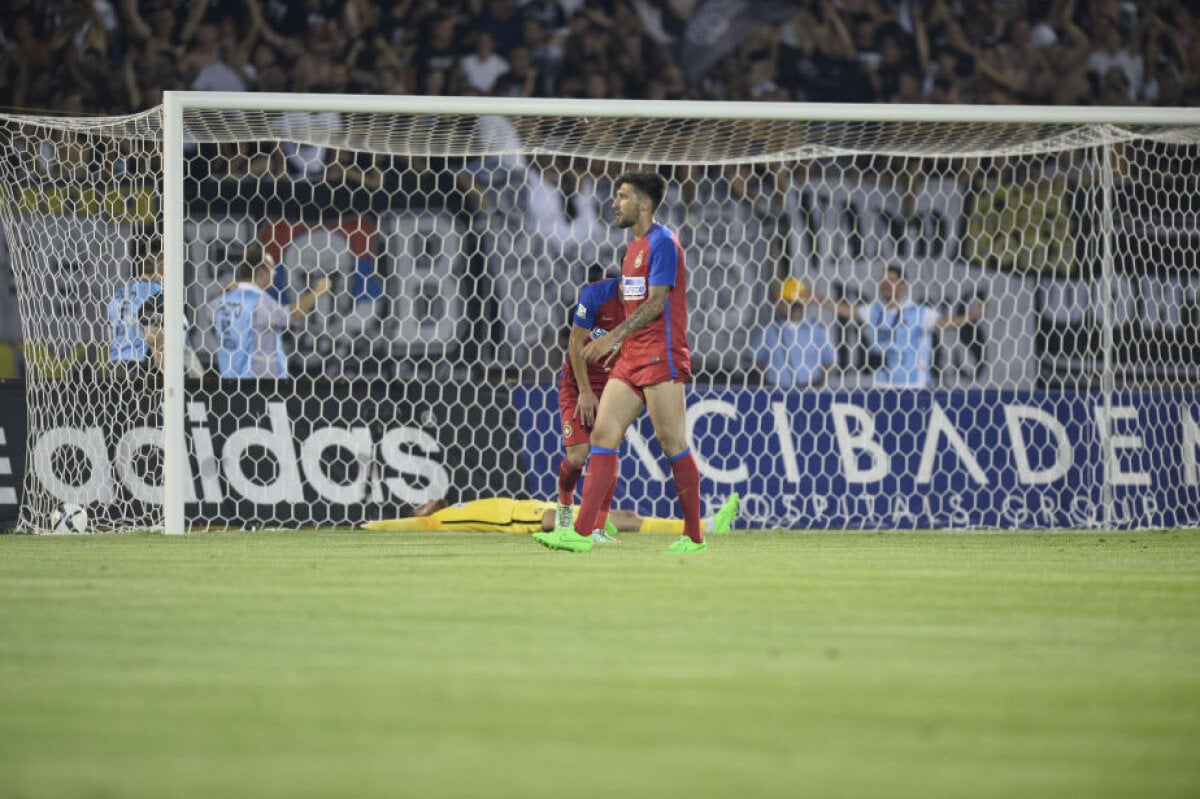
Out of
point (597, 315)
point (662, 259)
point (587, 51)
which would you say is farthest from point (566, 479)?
point (587, 51)

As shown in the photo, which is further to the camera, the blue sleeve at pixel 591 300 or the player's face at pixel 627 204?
the blue sleeve at pixel 591 300

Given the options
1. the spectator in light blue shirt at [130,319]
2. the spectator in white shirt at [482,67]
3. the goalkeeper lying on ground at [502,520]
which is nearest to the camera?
the goalkeeper lying on ground at [502,520]

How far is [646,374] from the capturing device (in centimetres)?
718

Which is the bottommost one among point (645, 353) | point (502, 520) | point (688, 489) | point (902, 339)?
point (502, 520)

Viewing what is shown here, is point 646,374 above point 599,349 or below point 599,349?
below

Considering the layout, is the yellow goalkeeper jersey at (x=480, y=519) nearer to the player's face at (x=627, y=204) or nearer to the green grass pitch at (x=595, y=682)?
the player's face at (x=627, y=204)

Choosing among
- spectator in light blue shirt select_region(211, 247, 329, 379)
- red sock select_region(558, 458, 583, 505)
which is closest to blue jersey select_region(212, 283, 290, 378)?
spectator in light blue shirt select_region(211, 247, 329, 379)

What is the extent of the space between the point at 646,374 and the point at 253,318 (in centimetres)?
344

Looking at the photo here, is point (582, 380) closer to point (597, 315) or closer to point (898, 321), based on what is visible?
point (597, 315)

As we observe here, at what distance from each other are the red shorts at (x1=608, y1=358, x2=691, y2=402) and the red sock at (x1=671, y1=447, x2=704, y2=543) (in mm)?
335

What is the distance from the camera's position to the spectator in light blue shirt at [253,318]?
379 inches

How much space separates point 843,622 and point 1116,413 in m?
5.97

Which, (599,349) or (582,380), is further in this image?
(582,380)

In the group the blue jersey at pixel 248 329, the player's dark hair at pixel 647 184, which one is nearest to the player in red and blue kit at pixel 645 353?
the player's dark hair at pixel 647 184
